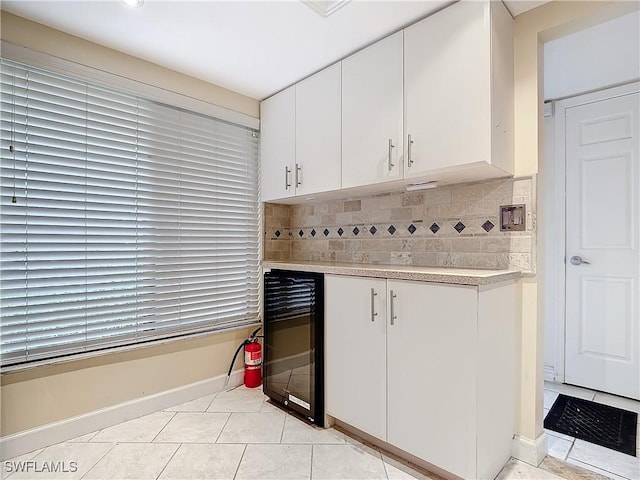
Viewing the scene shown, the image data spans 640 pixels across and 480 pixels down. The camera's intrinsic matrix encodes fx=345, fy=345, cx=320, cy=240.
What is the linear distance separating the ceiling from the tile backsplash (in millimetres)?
963

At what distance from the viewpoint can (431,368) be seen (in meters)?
1.56

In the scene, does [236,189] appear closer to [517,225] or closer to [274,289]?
[274,289]

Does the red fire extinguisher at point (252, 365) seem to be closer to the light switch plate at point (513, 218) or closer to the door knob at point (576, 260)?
the light switch plate at point (513, 218)

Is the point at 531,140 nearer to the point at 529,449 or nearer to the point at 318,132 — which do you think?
the point at 318,132

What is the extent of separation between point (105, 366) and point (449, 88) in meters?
2.49

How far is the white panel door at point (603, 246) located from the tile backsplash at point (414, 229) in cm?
138

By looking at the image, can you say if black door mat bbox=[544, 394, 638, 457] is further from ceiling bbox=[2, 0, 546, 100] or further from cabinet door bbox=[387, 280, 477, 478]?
ceiling bbox=[2, 0, 546, 100]

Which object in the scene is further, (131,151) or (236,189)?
(236,189)

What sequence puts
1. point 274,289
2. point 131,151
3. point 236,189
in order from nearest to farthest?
point 131,151
point 274,289
point 236,189

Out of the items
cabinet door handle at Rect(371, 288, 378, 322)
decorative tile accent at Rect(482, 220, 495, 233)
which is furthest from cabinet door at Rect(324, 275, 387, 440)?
decorative tile accent at Rect(482, 220, 495, 233)

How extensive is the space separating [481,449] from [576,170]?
2345mm

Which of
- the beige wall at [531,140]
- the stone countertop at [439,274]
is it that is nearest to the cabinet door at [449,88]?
the beige wall at [531,140]

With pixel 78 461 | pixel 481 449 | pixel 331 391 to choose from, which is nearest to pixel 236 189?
pixel 331 391

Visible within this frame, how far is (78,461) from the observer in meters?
1.73
